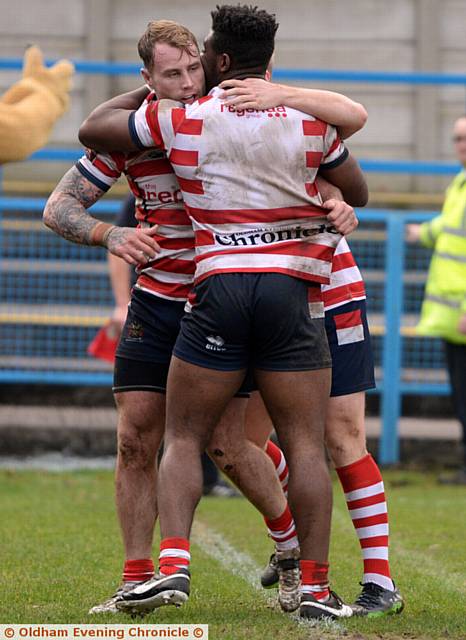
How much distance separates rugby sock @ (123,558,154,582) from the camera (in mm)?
5012

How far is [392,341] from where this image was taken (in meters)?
10.9

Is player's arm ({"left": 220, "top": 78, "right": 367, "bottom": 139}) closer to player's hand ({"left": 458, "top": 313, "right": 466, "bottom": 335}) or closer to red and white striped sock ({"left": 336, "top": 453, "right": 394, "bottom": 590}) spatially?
red and white striped sock ({"left": 336, "top": 453, "right": 394, "bottom": 590})

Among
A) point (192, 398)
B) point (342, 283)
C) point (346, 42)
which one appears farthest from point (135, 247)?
point (346, 42)

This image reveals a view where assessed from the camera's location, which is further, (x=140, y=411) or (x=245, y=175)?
(x=140, y=411)

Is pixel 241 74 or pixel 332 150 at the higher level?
pixel 241 74

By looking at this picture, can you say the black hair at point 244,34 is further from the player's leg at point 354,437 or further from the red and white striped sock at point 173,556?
the red and white striped sock at point 173,556

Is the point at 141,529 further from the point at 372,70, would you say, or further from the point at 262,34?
the point at 372,70

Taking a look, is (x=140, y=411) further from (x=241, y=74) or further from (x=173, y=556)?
(x=241, y=74)

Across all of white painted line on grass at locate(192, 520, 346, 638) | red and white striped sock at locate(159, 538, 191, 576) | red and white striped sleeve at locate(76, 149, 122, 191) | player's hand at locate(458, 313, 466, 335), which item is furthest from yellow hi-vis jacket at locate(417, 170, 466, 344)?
red and white striped sock at locate(159, 538, 191, 576)

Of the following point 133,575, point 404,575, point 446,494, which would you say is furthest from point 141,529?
point 446,494

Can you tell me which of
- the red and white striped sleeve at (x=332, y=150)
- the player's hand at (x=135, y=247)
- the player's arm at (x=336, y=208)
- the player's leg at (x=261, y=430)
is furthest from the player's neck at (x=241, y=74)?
the player's leg at (x=261, y=430)

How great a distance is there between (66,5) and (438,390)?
598 centimetres

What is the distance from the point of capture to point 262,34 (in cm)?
465

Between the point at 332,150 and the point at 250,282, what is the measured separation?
0.56m
